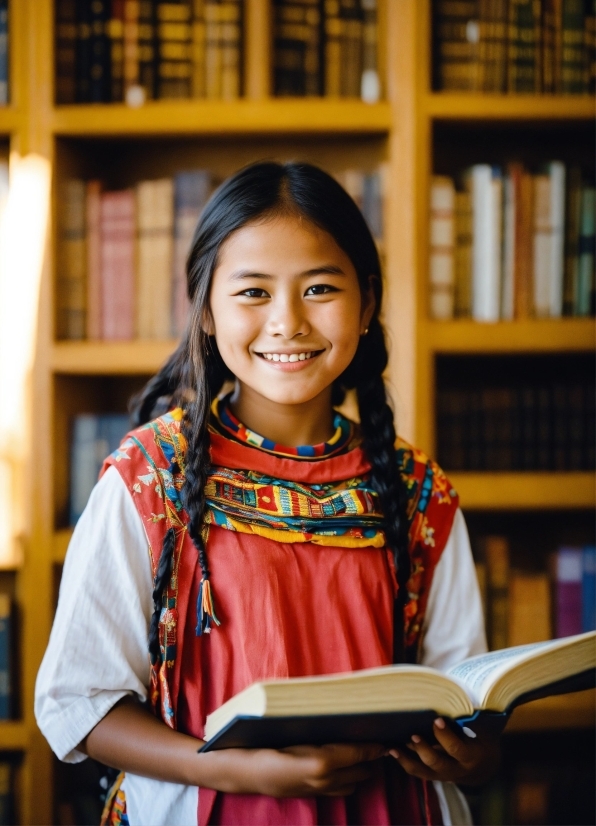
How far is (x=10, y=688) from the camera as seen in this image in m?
1.45

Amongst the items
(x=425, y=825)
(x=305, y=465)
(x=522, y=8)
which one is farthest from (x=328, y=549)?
(x=522, y=8)

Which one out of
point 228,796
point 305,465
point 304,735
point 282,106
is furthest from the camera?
point 282,106

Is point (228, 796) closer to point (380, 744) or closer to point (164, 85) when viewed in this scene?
point (380, 744)

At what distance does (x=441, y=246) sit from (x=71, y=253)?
749 millimetres

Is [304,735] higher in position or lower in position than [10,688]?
higher

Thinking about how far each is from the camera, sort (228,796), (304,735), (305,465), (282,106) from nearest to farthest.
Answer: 1. (304,735)
2. (228,796)
3. (305,465)
4. (282,106)

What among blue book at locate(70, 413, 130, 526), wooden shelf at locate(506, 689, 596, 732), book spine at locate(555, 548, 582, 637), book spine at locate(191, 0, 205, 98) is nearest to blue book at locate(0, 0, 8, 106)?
book spine at locate(191, 0, 205, 98)

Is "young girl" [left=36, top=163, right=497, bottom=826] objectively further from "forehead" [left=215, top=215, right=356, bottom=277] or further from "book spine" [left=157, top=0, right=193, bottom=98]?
"book spine" [left=157, top=0, right=193, bottom=98]

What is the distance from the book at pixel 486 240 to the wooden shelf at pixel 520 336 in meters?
0.04

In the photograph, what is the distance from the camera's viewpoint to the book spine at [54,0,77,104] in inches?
56.1

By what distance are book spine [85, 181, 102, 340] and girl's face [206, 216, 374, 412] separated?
652 mm

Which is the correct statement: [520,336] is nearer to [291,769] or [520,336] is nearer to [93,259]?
[93,259]

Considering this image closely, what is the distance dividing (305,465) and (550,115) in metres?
0.95

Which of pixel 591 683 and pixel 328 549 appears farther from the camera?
pixel 328 549
